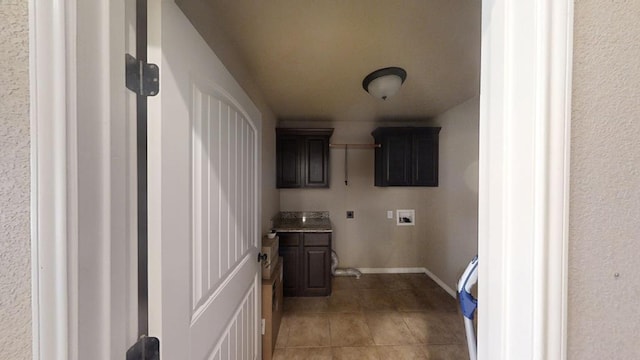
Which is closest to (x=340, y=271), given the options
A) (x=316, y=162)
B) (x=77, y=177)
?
(x=316, y=162)

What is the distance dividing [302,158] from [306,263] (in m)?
1.42

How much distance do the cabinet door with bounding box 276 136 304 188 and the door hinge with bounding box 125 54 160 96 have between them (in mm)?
2626

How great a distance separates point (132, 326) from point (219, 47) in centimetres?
144

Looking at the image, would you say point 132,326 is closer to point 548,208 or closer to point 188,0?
point 548,208

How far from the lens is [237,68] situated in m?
1.70

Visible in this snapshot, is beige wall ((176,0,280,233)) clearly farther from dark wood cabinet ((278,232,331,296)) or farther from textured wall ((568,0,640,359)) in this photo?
textured wall ((568,0,640,359))

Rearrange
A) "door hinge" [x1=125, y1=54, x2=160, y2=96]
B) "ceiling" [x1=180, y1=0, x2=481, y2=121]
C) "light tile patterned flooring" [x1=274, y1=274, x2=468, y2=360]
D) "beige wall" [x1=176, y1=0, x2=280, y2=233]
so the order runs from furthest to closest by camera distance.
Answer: "light tile patterned flooring" [x1=274, y1=274, x2=468, y2=360]
"ceiling" [x1=180, y1=0, x2=481, y2=121]
"beige wall" [x1=176, y1=0, x2=280, y2=233]
"door hinge" [x1=125, y1=54, x2=160, y2=96]

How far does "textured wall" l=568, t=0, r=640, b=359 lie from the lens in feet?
1.37

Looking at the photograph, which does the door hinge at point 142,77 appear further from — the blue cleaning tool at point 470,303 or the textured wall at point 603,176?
the blue cleaning tool at point 470,303

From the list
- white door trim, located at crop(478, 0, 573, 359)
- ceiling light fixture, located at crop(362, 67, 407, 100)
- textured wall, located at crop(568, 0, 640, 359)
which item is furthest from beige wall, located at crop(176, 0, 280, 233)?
textured wall, located at crop(568, 0, 640, 359)

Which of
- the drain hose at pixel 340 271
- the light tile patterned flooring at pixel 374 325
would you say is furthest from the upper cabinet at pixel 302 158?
the light tile patterned flooring at pixel 374 325

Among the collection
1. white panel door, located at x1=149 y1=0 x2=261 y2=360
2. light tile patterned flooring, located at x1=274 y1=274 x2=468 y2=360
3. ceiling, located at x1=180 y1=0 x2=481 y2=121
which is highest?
ceiling, located at x1=180 y1=0 x2=481 y2=121

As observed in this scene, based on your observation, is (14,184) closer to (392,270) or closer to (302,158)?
(302,158)

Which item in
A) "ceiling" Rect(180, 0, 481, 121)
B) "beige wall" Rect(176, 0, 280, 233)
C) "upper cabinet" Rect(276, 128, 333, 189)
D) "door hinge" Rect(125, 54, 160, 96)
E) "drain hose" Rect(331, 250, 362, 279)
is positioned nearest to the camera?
"door hinge" Rect(125, 54, 160, 96)
